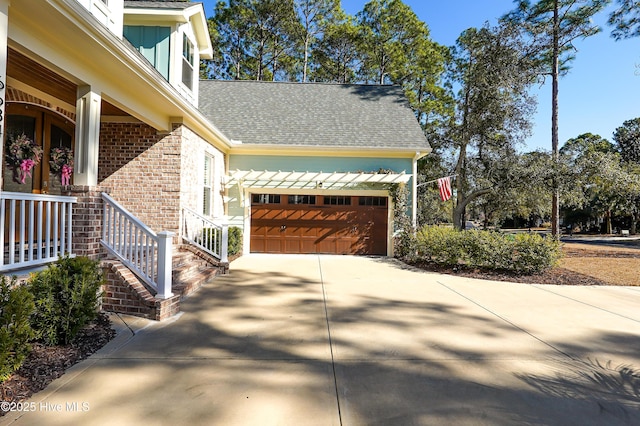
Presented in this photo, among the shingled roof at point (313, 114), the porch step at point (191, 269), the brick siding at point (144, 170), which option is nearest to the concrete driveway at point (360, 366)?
the porch step at point (191, 269)

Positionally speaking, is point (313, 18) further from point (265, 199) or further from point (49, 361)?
Answer: point (49, 361)

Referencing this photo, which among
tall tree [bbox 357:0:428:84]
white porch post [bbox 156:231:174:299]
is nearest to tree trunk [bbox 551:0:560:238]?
tall tree [bbox 357:0:428:84]

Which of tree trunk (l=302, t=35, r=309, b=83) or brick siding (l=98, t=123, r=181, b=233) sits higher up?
tree trunk (l=302, t=35, r=309, b=83)

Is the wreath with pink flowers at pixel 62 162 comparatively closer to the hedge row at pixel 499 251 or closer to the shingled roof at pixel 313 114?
the shingled roof at pixel 313 114

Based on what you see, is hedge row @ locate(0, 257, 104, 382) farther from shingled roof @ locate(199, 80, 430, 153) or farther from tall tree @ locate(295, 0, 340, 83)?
tall tree @ locate(295, 0, 340, 83)

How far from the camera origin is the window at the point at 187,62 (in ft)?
28.3

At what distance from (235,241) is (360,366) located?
7502 millimetres

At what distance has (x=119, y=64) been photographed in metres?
4.88

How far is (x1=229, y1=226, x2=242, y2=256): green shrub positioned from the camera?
9898mm

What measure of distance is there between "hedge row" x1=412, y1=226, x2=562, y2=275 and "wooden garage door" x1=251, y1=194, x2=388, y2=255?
3.37 meters

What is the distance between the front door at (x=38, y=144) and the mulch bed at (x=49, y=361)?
13.0 ft

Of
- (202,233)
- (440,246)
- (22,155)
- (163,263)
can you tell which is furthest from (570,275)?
(22,155)

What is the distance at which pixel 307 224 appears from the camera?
38.7 feet

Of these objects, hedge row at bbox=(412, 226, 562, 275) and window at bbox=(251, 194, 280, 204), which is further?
window at bbox=(251, 194, 280, 204)
